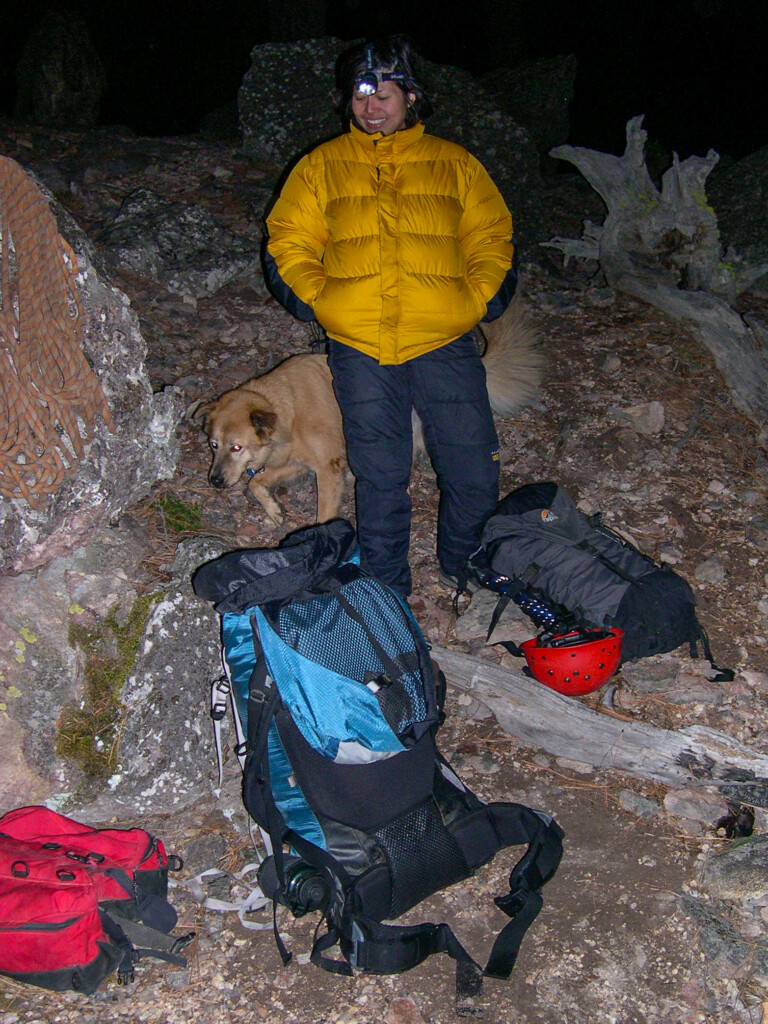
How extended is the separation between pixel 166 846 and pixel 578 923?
5.83ft

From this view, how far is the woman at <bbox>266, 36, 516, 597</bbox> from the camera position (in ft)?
12.0

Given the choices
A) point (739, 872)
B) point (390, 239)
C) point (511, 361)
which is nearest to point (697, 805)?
point (739, 872)

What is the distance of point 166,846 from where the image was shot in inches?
129

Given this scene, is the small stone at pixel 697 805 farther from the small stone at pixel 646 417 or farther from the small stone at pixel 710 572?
the small stone at pixel 646 417

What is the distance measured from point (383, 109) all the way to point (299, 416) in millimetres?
2003

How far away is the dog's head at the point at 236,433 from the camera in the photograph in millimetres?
4633

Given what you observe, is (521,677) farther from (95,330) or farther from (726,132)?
(726,132)

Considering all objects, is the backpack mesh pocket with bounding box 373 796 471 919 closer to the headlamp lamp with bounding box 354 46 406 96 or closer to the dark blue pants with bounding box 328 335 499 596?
the dark blue pants with bounding box 328 335 499 596

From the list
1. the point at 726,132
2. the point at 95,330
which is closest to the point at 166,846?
the point at 95,330

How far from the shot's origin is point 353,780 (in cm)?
293

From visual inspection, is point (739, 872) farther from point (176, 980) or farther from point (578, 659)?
point (176, 980)

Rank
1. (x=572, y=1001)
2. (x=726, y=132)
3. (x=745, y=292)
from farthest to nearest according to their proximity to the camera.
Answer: (x=726, y=132)
(x=745, y=292)
(x=572, y=1001)

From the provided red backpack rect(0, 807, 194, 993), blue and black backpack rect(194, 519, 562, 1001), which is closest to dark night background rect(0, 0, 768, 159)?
blue and black backpack rect(194, 519, 562, 1001)

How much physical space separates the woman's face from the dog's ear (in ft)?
5.74
